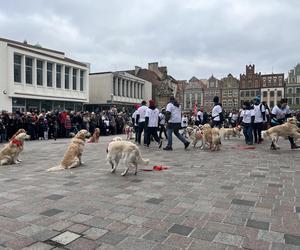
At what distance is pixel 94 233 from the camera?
3.78 m

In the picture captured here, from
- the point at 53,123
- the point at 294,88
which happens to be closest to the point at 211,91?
the point at 294,88

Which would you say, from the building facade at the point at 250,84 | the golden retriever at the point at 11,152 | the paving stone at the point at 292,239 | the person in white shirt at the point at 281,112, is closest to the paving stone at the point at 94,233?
the paving stone at the point at 292,239

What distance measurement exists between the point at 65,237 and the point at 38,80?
38.2m

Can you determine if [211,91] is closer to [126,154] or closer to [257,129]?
[257,129]

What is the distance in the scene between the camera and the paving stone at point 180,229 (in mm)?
3811

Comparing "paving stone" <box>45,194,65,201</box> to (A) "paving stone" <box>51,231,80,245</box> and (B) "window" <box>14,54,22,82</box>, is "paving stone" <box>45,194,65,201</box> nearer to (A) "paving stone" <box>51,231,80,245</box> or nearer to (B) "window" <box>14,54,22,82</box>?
(A) "paving stone" <box>51,231,80,245</box>

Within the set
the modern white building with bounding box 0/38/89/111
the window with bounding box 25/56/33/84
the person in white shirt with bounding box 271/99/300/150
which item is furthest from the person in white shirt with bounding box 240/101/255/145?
the window with bounding box 25/56/33/84

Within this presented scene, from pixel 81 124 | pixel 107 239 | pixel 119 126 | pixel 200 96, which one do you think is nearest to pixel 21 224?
pixel 107 239

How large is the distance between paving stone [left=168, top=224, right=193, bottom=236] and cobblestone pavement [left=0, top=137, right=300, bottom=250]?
0.5 inches

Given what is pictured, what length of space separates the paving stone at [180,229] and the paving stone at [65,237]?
1.14 meters

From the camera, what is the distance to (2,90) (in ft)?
109

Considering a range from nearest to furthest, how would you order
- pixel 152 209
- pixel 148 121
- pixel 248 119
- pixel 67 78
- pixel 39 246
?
pixel 39 246
pixel 152 209
pixel 148 121
pixel 248 119
pixel 67 78

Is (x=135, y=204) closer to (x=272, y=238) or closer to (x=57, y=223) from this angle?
(x=57, y=223)

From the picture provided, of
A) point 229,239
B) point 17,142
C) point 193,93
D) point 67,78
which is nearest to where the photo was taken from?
point 229,239
